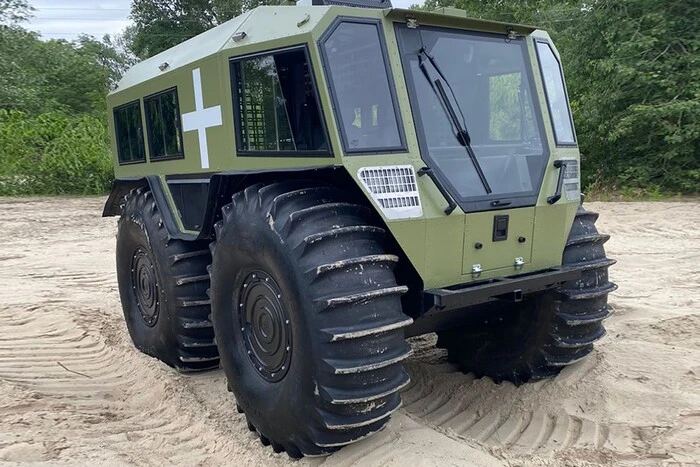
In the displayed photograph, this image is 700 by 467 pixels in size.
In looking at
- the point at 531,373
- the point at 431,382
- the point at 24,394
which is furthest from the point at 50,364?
the point at 531,373

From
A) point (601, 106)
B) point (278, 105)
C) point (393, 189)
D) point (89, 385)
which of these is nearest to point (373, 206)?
point (393, 189)

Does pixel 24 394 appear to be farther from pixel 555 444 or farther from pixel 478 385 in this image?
pixel 555 444

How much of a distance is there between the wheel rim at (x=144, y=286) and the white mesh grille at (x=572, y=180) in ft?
10.2

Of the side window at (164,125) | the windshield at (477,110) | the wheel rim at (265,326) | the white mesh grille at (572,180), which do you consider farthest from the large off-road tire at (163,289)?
the white mesh grille at (572,180)

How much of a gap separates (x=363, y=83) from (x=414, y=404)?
218 centimetres

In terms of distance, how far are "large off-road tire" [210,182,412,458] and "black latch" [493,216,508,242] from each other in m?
0.66

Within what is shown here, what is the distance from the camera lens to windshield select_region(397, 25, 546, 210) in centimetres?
343

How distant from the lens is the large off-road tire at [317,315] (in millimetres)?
2953

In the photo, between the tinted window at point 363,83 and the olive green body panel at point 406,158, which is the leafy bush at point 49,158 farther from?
the tinted window at point 363,83

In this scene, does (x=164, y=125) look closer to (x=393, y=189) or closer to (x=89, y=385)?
(x=89, y=385)

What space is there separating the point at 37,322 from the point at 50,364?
112 cm

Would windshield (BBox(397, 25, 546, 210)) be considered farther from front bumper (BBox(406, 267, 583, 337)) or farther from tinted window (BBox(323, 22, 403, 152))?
front bumper (BBox(406, 267, 583, 337))

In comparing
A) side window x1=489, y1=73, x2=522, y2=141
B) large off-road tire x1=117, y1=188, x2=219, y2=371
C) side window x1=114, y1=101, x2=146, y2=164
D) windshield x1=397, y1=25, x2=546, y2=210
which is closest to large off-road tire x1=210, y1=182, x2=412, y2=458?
windshield x1=397, y1=25, x2=546, y2=210

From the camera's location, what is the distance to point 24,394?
4.63 metres
